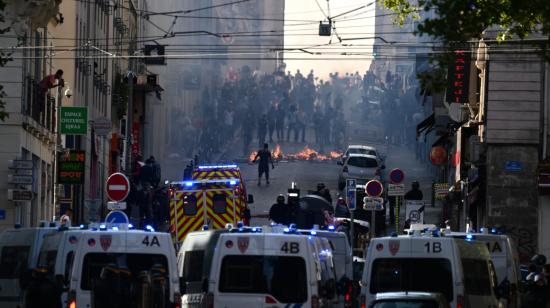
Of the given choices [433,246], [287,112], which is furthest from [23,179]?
[287,112]

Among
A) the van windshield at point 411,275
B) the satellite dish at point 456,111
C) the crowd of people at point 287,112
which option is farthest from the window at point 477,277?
the crowd of people at point 287,112

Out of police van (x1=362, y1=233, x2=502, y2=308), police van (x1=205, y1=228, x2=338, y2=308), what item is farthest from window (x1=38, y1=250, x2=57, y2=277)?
police van (x1=362, y1=233, x2=502, y2=308)

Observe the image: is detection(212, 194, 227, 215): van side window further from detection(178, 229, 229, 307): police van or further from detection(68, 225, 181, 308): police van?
detection(68, 225, 181, 308): police van

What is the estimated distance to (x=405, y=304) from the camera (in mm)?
23594

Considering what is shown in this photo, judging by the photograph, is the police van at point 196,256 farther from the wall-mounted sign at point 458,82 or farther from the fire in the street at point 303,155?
the fire in the street at point 303,155

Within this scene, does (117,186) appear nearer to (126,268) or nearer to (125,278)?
(126,268)

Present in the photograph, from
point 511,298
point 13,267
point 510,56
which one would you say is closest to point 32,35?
point 510,56

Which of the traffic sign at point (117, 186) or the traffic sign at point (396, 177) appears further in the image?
the traffic sign at point (396, 177)

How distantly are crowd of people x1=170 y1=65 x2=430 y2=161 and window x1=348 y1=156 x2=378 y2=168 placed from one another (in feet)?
81.1

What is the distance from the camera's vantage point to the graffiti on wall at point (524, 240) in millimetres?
46125

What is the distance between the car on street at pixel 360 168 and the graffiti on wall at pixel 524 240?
22.5m

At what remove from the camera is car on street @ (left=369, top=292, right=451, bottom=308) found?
77.3ft

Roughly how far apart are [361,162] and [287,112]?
3944cm

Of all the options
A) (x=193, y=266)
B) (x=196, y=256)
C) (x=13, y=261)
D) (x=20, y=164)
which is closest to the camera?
(x=13, y=261)
